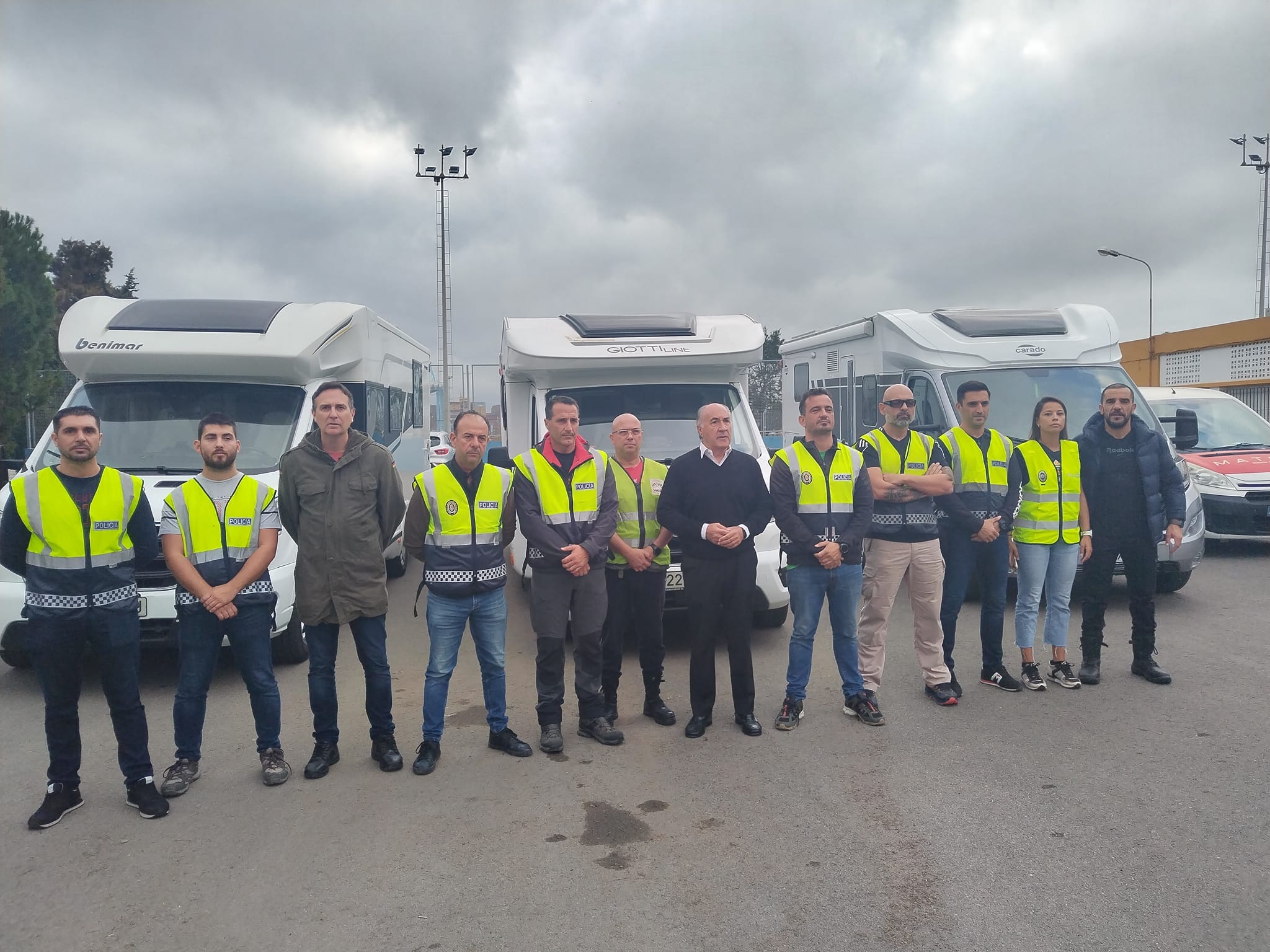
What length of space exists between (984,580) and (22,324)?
2431cm

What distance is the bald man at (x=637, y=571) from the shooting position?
228 inches

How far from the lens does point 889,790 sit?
4.61 metres

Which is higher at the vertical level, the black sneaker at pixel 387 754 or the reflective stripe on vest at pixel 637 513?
the reflective stripe on vest at pixel 637 513

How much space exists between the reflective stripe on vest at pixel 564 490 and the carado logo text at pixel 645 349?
254 cm

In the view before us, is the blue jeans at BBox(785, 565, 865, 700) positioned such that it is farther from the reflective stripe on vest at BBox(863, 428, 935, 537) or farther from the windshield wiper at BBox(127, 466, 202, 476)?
the windshield wiper at BBox(127, 466, 202, 476)

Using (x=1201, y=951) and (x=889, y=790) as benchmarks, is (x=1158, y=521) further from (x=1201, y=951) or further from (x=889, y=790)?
(x=1201, y=951)

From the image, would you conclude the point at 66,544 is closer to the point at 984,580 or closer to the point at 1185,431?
the point at 984,580

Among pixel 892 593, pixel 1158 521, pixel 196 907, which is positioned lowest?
pixel 196 907

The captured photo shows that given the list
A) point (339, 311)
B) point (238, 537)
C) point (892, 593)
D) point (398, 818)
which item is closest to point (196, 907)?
point (398, 818)

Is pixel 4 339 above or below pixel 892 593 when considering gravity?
above

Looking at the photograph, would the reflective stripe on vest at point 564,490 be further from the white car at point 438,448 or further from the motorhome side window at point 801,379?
the motorhome side window at point 801,379

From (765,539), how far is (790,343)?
21.8 feet

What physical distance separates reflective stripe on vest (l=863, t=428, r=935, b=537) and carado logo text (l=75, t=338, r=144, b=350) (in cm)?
566

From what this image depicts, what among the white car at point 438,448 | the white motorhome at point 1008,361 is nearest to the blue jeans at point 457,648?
the white car at point 438,448
